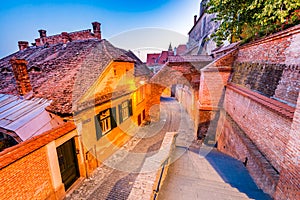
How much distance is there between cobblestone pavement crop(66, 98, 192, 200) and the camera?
19.8ft

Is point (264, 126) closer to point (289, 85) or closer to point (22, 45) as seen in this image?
point (289, 85)

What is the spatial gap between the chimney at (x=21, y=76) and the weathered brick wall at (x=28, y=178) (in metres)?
3.59

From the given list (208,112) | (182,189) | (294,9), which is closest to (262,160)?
(182,189)

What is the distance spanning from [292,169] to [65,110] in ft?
24.1

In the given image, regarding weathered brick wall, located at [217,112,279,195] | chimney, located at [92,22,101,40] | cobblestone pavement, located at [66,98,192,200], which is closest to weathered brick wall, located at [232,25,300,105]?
weathered brick wall, located at [217,112,279,195]

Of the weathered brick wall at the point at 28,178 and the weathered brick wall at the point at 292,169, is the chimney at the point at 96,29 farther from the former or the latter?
the weathered brick wall at the point at 292,169

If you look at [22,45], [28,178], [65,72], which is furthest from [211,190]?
[22,45]

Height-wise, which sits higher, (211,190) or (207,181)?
(211,190)

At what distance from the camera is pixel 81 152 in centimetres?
638

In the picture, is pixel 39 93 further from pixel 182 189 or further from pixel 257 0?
pixel 257 0

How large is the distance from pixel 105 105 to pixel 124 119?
2.89 metres

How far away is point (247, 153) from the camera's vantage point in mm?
5500

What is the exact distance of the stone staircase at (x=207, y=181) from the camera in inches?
154

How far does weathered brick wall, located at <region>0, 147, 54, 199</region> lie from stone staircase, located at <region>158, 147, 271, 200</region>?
417 cm
